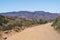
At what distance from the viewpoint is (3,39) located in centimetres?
1446

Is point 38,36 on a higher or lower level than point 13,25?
higher

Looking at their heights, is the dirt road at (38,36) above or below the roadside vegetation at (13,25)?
above

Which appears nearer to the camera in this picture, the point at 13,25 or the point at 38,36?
the point at 38,36

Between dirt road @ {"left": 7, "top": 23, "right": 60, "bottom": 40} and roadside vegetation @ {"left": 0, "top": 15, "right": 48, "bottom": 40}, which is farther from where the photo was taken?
roadside vegetation @ {"left": 0, "top": 15, "right": 48, "bottom": 40}

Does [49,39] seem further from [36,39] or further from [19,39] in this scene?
[19,39]

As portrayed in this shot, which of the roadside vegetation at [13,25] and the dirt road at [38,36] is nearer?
the dirt road at [38,36]

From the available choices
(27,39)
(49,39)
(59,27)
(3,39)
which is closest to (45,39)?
(49,39)

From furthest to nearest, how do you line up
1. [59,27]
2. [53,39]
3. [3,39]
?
[59,27], [3,39], [53,39]

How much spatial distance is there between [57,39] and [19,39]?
2.90m

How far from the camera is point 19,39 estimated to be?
1409 cm

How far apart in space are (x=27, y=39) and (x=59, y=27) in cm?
687

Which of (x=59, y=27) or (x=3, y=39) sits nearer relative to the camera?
(x=3, y=39)

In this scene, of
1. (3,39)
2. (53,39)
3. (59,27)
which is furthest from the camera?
(59,27)

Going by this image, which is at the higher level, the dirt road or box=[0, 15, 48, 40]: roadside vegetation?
the dirt road
